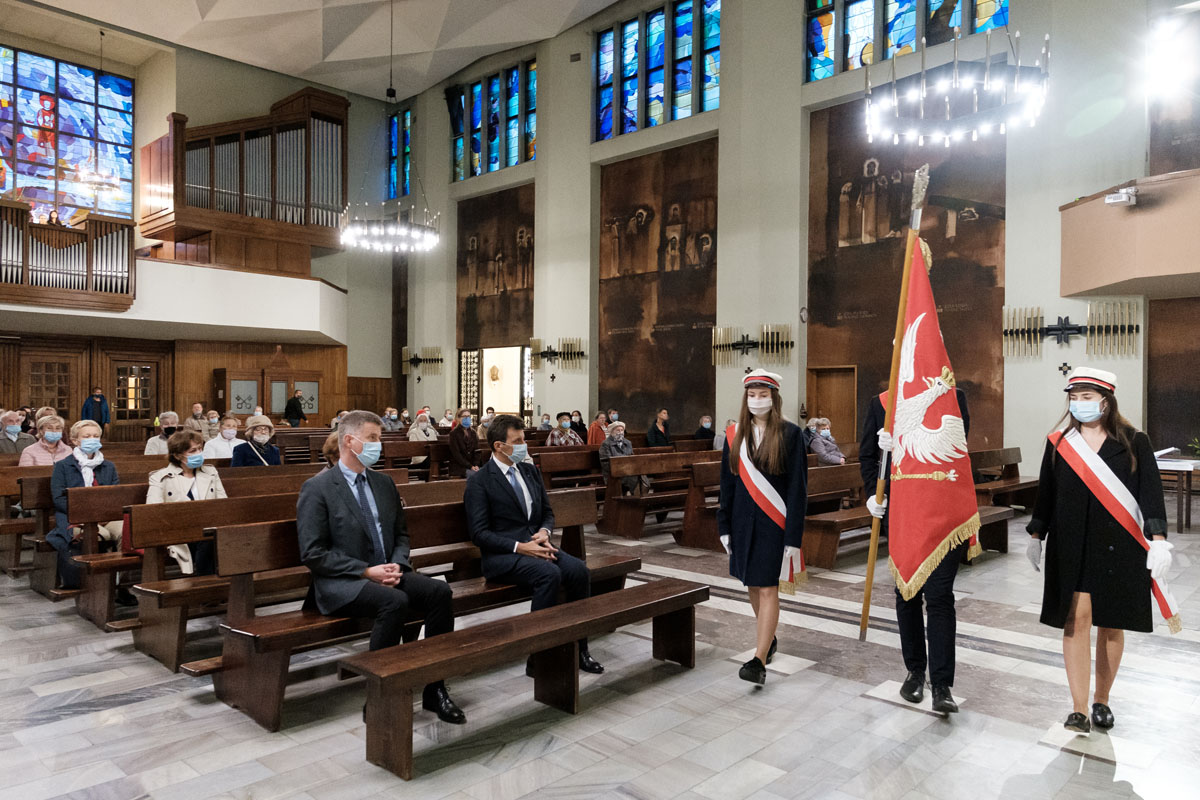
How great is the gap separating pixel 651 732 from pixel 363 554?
4.96 ft

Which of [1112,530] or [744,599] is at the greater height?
[1112,530]

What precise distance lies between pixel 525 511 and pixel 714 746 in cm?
157

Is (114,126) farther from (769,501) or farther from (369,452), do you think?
(769,501)

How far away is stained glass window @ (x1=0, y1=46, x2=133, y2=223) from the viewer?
1727 cm

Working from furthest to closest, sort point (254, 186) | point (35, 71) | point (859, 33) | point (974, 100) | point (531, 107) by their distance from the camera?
point (531, 107), point (254, 186), point (35, 71), point (859, 33), point (974, 100)

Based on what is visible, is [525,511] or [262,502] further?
[262,502]

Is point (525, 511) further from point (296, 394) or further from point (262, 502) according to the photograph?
point (296, 394)

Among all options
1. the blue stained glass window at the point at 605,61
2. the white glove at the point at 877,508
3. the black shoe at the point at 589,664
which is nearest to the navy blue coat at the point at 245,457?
the black shoe at the point at 589,664

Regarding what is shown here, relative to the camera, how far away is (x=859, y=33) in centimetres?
1400

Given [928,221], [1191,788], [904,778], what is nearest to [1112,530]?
[1191,788]

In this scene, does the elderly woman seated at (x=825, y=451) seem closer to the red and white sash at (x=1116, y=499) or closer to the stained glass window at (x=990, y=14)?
the red and white sash at (x=1116, y=499)

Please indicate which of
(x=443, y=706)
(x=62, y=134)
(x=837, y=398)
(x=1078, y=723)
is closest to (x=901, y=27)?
(x=837, y=398)

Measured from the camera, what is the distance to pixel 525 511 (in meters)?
4.30

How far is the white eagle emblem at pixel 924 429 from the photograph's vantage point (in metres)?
3.70
